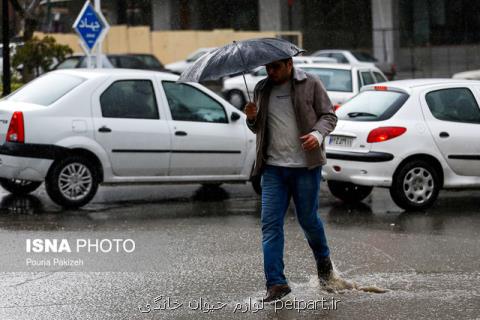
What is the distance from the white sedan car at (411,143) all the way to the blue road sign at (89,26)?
10211 millimetres

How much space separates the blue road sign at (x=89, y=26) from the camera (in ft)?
70.2

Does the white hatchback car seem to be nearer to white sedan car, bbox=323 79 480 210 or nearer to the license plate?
the license plate

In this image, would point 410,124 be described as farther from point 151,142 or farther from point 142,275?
point 142,275

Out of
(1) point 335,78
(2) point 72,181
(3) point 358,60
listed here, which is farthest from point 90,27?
(3) point 358,60

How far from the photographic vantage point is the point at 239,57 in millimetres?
7168

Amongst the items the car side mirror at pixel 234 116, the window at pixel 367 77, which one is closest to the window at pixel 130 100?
the car side mirror at pixel 234 116

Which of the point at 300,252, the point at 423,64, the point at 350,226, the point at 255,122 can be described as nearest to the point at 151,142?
the point at 350,226

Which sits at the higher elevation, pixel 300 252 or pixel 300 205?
pixel 300 205

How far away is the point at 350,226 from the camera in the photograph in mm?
10820

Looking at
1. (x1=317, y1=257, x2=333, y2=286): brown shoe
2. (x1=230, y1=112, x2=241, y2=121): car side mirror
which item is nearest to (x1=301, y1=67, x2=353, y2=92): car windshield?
(x1=230, y1=112, x2=241, y2=121): car side mirror

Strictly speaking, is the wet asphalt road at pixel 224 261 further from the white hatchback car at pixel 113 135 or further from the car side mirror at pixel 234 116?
the car side mirror at pixel 234 116

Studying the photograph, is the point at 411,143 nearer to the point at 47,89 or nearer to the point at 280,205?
the point at 47,89

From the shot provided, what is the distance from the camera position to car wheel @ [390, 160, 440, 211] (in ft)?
38.9

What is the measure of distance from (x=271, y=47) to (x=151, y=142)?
17.3 feet
